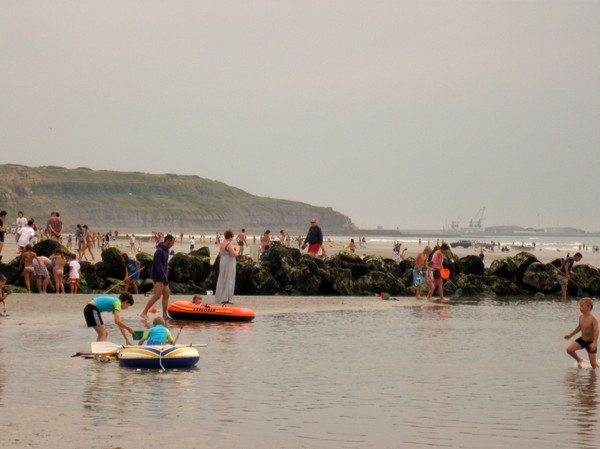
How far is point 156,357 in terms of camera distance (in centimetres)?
1570

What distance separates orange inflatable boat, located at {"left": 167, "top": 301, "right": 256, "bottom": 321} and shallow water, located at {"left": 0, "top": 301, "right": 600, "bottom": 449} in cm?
28

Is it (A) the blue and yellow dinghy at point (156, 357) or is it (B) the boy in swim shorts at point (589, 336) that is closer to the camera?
(A) the blue and yellow dinghy at point (156, 357)

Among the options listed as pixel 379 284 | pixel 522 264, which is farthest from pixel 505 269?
pixel 379 284

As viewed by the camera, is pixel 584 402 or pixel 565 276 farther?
pixel 565 276

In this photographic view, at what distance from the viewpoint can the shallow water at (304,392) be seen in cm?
1099

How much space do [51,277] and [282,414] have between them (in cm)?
1823

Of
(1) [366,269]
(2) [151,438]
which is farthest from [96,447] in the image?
(1) [366,269]

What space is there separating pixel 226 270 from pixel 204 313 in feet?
7.16

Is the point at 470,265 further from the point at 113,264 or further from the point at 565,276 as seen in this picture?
the point at 113,264

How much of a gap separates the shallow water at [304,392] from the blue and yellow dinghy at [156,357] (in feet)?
0.90

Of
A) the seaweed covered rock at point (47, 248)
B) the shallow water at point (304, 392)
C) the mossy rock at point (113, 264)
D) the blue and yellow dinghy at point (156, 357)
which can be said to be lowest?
the shallow water at point (304, 392)

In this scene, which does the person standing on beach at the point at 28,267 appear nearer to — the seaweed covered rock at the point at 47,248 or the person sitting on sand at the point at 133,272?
the person sitting on sand at the point at 133,272

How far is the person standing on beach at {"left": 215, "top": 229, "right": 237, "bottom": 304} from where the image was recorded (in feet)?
78.9

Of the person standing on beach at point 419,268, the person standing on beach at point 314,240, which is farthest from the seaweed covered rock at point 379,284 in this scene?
the person standing on beach at point 314,240
